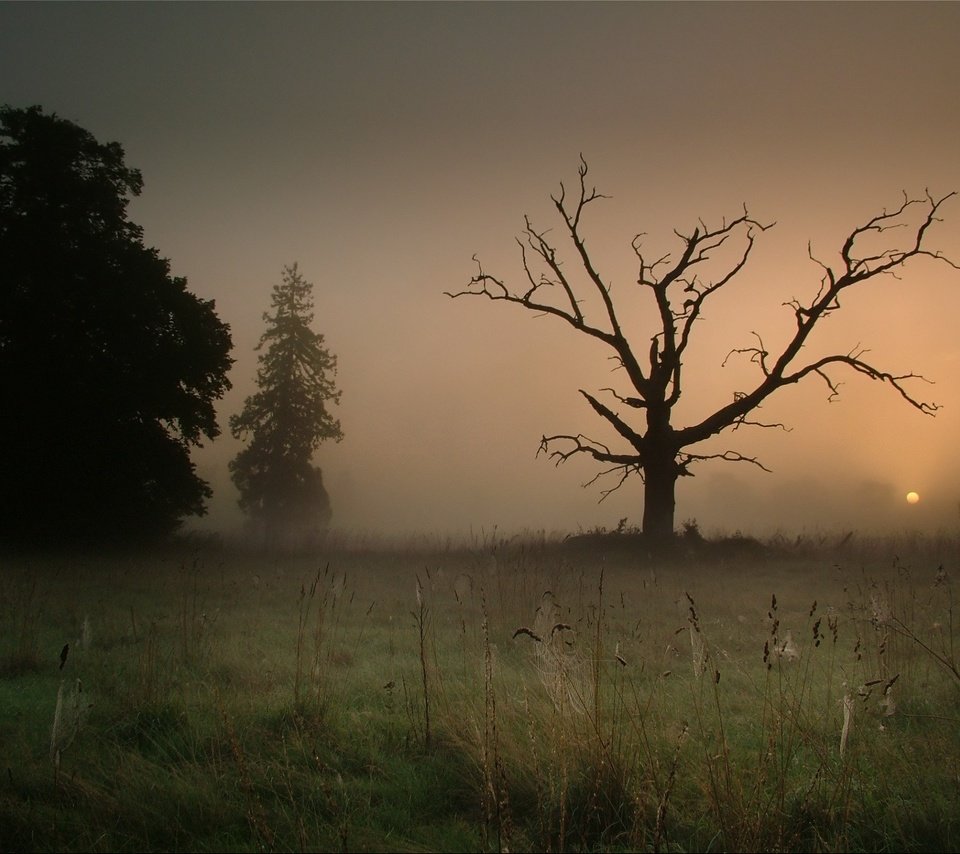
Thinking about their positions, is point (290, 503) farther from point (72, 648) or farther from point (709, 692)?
point (709, 692)

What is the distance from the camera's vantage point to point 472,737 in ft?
14.6

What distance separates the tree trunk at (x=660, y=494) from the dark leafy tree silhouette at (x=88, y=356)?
12.7 metres

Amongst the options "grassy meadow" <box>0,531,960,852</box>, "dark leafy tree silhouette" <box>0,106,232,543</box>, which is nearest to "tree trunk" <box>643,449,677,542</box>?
"grassy meadow" <box>0,531,960,852</box>

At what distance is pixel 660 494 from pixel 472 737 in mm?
16517

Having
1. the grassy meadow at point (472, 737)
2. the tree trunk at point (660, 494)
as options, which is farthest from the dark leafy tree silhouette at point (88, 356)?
the tree trunk at point (660, 494)

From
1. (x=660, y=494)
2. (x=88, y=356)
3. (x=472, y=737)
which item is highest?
(x=88, y=356)

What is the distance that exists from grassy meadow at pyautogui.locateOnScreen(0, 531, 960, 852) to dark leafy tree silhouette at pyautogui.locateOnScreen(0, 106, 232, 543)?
9386mm

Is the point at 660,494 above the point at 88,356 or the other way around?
the other way around

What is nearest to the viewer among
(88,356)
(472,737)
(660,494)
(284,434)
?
(472,737)

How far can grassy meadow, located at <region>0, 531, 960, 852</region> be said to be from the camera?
343 centimetres

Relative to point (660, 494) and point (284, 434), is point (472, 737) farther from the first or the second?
point (284, 434)

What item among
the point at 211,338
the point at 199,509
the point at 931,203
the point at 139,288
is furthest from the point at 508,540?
the point at 931,203

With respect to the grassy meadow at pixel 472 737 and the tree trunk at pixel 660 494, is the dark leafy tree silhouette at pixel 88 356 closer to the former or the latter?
the grassy meadow at pixel 472 737

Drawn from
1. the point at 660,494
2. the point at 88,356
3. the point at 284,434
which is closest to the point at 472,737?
the point at 660,494
